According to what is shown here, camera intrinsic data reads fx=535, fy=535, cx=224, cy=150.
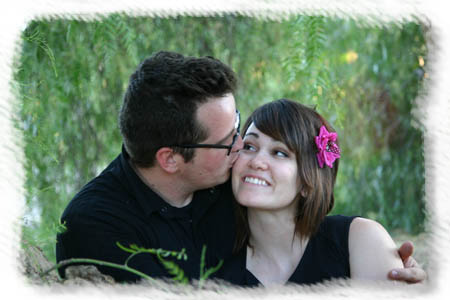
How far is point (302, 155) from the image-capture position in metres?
2.26

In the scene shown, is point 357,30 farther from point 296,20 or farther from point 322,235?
point 322,235

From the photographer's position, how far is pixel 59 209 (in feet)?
10.1

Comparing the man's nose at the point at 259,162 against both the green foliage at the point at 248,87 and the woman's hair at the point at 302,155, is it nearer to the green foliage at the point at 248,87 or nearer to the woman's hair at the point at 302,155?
the woman's hair at the point at 302,155

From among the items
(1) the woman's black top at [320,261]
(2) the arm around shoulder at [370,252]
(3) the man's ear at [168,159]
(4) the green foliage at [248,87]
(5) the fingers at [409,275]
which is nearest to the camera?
(5) the fingers at [409,275]

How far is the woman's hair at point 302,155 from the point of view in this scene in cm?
225

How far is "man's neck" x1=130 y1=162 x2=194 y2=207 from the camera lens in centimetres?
234

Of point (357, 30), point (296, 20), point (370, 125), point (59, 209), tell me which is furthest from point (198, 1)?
point (370, 125)

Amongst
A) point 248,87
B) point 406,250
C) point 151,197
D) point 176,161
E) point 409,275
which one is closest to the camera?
point 409,275

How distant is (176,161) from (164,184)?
0.12m

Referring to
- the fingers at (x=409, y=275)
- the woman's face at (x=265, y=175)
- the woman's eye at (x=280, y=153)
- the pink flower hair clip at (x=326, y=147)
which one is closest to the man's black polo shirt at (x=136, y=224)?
the woman's face at (x=265, y=175)

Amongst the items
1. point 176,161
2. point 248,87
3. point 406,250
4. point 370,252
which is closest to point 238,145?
point 176,161

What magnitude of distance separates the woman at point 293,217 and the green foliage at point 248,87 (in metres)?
0.44

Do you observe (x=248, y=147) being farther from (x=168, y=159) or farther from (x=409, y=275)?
(x=409, y=275)

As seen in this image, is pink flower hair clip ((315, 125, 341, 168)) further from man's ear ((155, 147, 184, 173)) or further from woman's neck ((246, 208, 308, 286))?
man's ear ((155, 147, 184, 173))
